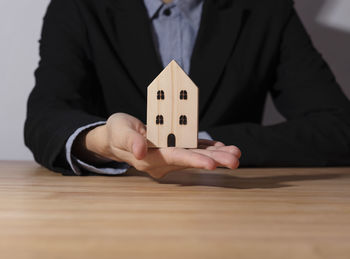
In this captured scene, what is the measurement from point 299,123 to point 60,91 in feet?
2.36

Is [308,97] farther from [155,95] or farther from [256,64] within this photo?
[155,95]

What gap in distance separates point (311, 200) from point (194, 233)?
0.27 m

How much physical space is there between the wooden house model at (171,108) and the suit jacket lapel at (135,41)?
659 mm

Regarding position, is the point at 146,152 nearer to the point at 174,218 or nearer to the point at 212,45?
the point at 174,218

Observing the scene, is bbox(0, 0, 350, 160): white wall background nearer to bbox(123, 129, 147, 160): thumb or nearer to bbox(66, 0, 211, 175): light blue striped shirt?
bbox(66, 0, 211, 175): light blue striped shirt

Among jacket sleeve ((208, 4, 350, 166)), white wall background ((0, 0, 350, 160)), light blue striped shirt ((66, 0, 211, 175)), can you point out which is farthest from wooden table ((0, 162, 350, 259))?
white wall background ((0, 0, 350, 160))

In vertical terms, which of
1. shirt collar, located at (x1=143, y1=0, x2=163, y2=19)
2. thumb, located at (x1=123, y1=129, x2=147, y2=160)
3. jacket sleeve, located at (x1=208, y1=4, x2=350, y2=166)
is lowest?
jacket sleeve, located at (x1=208, y1=4, x2=350, y2=166)

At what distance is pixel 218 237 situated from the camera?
45 cm

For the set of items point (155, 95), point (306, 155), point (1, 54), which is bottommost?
point (306, 155)

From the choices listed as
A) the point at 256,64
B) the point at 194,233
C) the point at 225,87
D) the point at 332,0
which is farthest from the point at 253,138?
the point at 332,0

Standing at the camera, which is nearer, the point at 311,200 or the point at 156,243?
the point at 156,243

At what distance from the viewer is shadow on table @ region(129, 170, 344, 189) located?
82 cm

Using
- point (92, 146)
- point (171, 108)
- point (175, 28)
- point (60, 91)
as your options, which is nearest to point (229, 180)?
point (171, 108)

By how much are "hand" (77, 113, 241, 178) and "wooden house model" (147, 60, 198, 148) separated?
0.03m
